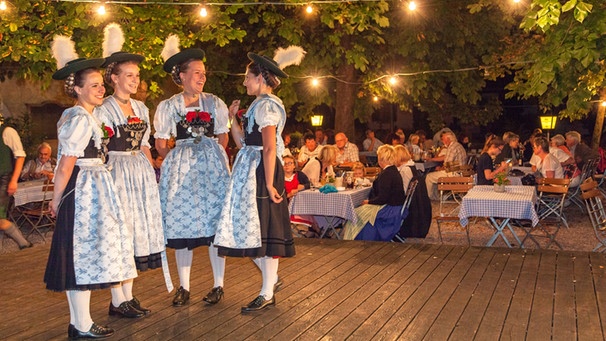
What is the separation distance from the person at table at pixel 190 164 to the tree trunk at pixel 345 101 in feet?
→ 39.5

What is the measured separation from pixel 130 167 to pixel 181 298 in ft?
3.54

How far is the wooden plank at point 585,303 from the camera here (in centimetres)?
455

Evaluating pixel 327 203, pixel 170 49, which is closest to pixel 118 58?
pixel 170 49

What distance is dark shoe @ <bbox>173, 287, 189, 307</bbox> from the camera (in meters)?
5.24

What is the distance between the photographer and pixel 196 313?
503 centimetres

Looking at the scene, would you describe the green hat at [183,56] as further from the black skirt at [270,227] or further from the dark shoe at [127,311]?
the dark shoe at [127,311]

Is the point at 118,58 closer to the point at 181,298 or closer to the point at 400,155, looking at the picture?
the point at 181,298

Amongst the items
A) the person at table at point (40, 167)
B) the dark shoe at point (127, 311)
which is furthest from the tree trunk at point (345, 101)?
the dark shoe at point (127, 311)

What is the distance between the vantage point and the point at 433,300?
5340 mm

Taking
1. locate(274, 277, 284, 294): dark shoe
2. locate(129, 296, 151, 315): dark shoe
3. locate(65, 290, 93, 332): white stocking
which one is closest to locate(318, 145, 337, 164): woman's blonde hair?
locate(274, 277, 284, 294): dark shoe

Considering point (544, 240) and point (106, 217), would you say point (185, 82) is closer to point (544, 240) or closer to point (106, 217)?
point (106, 217)

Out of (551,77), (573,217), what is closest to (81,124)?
(551,77)

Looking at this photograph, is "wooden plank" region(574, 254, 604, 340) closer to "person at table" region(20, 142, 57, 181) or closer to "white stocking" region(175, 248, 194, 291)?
"white stocking" region(175, 248, 194, 291)

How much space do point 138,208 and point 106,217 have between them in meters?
0.34
